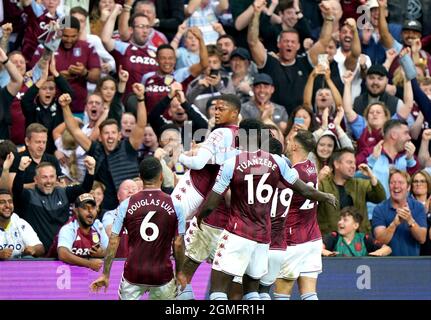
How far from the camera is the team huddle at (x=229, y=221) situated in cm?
1532

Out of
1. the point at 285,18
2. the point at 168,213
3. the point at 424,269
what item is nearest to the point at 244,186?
the point at 168,213

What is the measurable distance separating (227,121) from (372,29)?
709cm

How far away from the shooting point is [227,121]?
53.6 ft

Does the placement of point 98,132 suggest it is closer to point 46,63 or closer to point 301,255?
point 46,63

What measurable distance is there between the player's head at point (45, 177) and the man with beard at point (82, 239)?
991 mm

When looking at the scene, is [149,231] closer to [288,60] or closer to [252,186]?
[252,186]

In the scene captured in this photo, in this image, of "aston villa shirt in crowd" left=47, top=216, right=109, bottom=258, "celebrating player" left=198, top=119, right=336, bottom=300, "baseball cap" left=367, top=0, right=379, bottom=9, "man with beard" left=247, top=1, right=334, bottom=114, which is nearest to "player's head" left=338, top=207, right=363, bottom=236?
"celebrating player" left=198, top=119, right=336, bottom=300

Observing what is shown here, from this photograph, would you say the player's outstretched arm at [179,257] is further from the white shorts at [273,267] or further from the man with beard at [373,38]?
the man with beard at [373,38]

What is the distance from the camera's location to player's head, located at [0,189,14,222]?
1761 cm

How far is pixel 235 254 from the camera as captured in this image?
50.9ft

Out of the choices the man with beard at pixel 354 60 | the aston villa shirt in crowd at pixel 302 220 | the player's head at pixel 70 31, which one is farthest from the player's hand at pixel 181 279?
the man with beard at pixel 354 60

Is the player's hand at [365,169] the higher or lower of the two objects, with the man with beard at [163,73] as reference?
lower
